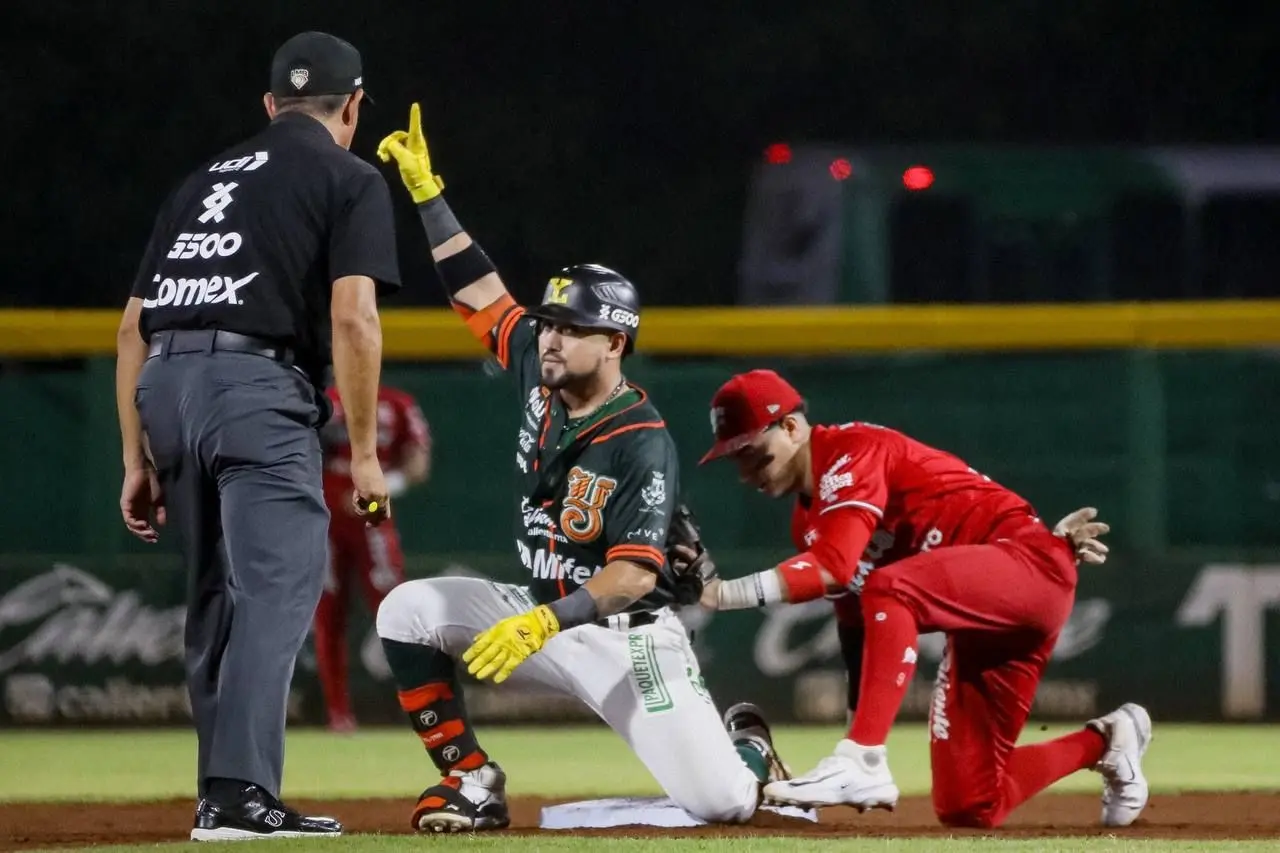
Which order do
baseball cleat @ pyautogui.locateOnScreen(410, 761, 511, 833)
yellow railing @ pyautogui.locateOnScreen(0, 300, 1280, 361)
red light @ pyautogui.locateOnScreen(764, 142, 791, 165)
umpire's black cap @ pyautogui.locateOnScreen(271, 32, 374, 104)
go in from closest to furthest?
umpire's black cap @ pyautogui.locateOnScreen(271, 32, 374, 104) < baseball cleat @ pyautogui.locateOnScreen(410, 761, 511, 833) < yellow railing @ pyautogui.locateOnScreen(0, 300, 1280, 361) < red light @ pyautogui.locateOnScreen(764, 142, 791, 165)

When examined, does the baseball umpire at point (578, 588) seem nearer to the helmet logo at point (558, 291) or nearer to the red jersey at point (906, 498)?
the helmet logo at point (558, 291)

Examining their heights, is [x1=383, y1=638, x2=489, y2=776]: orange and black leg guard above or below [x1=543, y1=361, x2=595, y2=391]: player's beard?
below

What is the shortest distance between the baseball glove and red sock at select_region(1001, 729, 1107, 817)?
1.07 m

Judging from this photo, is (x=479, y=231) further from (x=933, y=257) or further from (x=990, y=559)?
(x=990, y=559)

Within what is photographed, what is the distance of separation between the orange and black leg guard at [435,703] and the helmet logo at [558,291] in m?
0.95

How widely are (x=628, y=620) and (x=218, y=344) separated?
4.37 feet

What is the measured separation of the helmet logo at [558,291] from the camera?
5285mm

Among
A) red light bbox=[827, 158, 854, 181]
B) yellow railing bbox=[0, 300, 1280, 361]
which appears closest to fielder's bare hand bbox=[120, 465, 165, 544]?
yellow railing bbox=[0, 300, 1280, 361]

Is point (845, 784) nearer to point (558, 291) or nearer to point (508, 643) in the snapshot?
point (508, 643)

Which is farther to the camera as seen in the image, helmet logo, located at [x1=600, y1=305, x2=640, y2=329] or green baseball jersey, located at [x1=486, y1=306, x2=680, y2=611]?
helmet logo, located at [x1=600, y1=305, x2=640, y2=329]

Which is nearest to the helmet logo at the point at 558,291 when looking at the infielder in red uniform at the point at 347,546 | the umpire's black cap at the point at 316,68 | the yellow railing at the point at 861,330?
the umpire's black cap at the point at 316,68

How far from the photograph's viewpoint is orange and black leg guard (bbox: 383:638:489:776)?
5.23 m

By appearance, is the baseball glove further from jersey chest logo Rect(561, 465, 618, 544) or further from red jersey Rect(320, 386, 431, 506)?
red jersey Rect(320, 386, 431, 506)

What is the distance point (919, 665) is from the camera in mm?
9500
